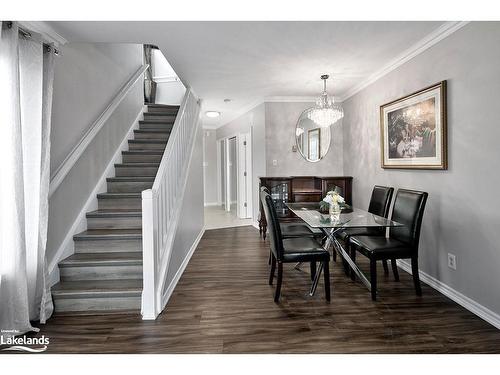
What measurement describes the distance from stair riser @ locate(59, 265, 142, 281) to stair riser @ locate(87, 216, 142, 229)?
59cm

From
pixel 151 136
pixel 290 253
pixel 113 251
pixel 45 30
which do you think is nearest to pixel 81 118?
pixel 45 30

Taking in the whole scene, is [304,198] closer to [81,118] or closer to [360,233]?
[360,233]

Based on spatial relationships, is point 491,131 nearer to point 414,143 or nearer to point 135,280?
point 414,143

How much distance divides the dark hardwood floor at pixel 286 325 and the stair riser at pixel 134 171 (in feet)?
5.39

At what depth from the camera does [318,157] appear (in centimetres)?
558

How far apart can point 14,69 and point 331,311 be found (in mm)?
2877

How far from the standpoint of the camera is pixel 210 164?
9367 millimetres

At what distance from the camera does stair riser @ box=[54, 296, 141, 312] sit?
2.58m

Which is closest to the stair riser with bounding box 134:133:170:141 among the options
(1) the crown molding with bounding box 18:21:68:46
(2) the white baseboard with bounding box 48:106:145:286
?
(2) the white baseboard with bounding box 48:106:145:286

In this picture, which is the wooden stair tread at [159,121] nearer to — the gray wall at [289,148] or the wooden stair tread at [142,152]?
the wooden stair tread at [142,152]

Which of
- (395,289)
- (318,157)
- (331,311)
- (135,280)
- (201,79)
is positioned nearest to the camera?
(331,311)

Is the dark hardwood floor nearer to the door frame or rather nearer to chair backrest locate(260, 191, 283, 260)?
chair backrest locate(260, 191, 283, 260)
